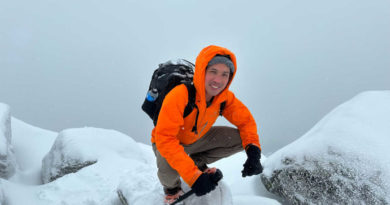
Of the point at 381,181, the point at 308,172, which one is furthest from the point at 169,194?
the point at 381,181

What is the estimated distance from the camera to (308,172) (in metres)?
3.24

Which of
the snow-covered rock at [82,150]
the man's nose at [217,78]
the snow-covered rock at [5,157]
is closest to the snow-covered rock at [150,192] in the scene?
the man's nose at [217,78]

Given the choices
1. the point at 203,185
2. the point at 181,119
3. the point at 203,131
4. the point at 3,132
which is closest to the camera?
the point at 203,185

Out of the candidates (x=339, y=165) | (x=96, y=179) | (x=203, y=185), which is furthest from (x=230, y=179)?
(x=203, y=185)

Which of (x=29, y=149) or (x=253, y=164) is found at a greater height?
(x=253, y=164)

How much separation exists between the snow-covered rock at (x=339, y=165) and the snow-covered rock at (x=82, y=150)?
394 cm

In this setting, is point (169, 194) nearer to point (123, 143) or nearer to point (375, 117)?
point (375, 117)

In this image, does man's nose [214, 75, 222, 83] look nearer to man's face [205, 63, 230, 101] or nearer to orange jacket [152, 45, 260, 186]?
man's face [205, 63, 230, 101]

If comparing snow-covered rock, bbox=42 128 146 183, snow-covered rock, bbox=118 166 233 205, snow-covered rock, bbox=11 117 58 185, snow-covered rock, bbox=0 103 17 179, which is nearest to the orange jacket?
snow-covered rock, bbox=118 166 233 205

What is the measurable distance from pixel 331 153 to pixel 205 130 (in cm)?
186

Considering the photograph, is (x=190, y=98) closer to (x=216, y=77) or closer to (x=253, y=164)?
(x=216, y=77)

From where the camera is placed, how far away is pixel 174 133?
7.51ft

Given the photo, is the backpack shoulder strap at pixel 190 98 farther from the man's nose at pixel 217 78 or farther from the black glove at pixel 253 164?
the black glove at pixel 253 164

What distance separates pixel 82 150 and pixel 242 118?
15.1ft
